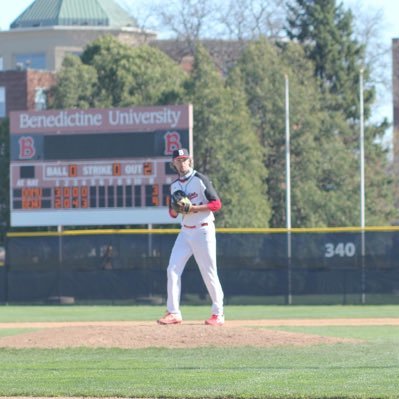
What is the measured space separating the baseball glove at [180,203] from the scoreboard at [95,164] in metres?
12.8

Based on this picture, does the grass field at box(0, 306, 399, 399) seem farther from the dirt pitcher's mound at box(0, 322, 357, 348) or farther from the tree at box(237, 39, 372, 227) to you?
the tree at box(237, 39, 372, 227)

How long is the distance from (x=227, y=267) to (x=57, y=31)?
188ft

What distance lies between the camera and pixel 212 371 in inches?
→ 400

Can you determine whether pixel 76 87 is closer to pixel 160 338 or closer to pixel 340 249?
pixel 340 249

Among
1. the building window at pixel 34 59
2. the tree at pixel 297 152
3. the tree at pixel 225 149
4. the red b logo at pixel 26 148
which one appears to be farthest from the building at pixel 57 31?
the red b logo at pixel 26 148

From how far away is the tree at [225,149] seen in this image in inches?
1544

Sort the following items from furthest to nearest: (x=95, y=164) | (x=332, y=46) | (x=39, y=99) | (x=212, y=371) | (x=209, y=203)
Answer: (x=332, y=46)
(x=39, y=99)
(x=95, y=164)
(x=209, y=203)
(x=212, y=371)

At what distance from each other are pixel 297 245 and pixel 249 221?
15.5 m

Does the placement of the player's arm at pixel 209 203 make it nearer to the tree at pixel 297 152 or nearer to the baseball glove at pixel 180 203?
the baseball glove at pixel 180 203

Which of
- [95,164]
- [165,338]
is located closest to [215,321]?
[165,338]

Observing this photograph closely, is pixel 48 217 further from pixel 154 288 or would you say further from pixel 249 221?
pixel 249 221

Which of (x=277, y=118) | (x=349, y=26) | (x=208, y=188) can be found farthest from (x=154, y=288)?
(x=349, y=26)

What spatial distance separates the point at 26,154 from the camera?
86.4ft

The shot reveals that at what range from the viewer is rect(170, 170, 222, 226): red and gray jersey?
1275cm
